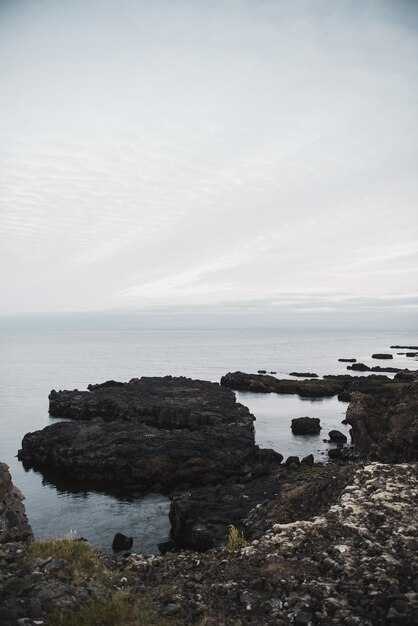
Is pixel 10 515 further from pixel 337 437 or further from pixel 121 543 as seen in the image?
pixel 337 437

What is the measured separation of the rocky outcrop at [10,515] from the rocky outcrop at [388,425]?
1905cm

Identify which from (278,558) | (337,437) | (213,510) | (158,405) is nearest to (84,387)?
(158,405)

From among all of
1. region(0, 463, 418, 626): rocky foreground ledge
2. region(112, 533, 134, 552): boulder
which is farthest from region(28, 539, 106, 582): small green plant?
region(112, 533, 134, 552): boulder

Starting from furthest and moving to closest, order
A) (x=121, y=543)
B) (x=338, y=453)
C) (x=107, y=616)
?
(x=338, y=453), (x=121, y=543), (x=107, y=616)

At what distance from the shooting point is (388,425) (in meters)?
28.9

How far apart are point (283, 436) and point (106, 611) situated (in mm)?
47671

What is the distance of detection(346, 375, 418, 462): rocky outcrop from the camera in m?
25.1


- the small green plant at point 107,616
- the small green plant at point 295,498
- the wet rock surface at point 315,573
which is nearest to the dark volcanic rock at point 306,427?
the small green plant at point 295,498

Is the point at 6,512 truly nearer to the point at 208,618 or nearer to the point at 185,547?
the point at 208,618

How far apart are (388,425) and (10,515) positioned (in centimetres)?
2243

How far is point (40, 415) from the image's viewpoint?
229 ft

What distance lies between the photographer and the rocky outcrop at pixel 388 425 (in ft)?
82.3

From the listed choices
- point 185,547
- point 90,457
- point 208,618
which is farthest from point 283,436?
point 208,618

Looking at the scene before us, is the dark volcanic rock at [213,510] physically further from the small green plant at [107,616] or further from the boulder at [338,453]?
the small green plant at [107,616]
